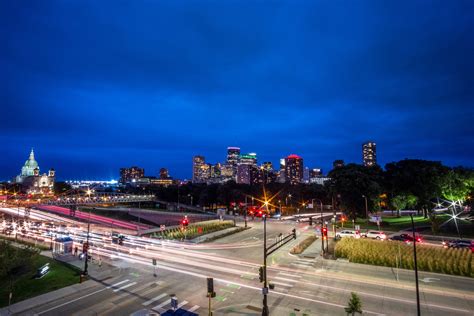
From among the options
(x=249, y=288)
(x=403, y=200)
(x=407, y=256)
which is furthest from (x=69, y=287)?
(x=403, y=200)

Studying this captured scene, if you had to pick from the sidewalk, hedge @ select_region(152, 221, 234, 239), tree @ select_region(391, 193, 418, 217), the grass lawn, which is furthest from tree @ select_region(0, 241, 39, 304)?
tree @ select_region(391, 193, 418, 217)

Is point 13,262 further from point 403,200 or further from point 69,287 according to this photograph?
point 403,200

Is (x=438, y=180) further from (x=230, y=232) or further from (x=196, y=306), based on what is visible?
(x=196, y=306)

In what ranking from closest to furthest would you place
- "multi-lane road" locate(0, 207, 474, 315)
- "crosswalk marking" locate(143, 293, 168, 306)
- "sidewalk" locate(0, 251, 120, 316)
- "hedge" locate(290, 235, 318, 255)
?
"multi-lane road" locate(0, 207, 474, 315), "sidewalk" locate(0, 251, 120, 316), "crosswalk marking" locate(143, 293, 168, 306), "hedge" locate(290, 235, 318, 255)

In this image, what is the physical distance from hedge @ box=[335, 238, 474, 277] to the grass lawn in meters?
28.9

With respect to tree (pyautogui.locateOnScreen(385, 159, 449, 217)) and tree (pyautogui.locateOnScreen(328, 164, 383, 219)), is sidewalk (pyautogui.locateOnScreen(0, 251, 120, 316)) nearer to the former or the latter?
tree (pyautogui.locateOnScreen(328, 164, 383, 219))

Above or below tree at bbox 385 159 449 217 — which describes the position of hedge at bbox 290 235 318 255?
below

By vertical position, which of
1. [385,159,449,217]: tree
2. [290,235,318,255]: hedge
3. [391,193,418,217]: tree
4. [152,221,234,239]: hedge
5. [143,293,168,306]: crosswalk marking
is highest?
[385,159,449,217]: tree

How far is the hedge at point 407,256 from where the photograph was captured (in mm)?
28042

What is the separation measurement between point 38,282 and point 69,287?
11.6 ft

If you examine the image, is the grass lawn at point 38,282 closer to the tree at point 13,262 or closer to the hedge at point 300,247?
the tree at point 13,262

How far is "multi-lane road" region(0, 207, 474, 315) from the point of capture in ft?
67.1

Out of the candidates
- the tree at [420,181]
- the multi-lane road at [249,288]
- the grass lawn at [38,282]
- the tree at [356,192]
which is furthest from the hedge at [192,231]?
the tree at [420,181]

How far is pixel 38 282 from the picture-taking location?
84.1 feet
